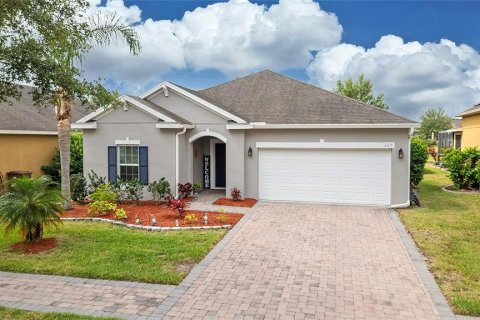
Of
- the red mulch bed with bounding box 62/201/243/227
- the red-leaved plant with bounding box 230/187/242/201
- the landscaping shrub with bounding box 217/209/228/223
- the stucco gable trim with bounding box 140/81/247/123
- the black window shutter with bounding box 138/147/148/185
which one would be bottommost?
the red mulch bed with bounding box 62/201/243/227

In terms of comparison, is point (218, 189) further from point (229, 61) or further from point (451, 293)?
point (451, 293)

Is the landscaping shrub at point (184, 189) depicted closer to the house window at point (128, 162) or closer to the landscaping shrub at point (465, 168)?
the house window at point (128, 162)

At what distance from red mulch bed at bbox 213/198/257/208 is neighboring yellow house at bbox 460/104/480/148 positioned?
55.3ft

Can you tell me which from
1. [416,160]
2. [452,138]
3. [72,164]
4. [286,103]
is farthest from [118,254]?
[452,138]

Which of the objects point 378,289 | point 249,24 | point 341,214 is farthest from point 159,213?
point 249,24

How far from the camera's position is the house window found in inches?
591

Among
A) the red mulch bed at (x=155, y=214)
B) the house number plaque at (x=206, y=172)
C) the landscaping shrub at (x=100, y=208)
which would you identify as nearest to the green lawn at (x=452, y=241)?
the red mulch bed at (x=155, y=214)

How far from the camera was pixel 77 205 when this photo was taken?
1413 cm

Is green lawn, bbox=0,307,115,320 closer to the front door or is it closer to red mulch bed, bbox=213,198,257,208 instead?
red mulch bed, bbox=213,198,257,208

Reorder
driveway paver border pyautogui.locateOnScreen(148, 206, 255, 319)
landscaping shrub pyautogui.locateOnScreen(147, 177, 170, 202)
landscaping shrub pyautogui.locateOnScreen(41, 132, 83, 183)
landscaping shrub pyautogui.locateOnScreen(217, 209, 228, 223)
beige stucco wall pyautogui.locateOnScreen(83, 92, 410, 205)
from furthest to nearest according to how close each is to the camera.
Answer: landscaping shrub pyautogui.locateOnScreen(41, 132, 83, 183)
landscaping shrub pyautogui.locateOnScreen(147, 177, 170, 202)
beige stucco wall pyautogui.locateOnScreen(83, 92, 410, 205)
landscaping shrub pyautogui.locateOnScreen(217, 209, 228, 223)
driveway paver border pyautogui.locateOnScreen(148, 206, 255, 319)

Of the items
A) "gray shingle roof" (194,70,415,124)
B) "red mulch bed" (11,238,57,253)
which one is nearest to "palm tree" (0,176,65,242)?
"red mulch bed" (11,238,57,253)

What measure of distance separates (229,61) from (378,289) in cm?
1663

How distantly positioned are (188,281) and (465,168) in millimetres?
16997

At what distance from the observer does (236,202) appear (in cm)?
1443
